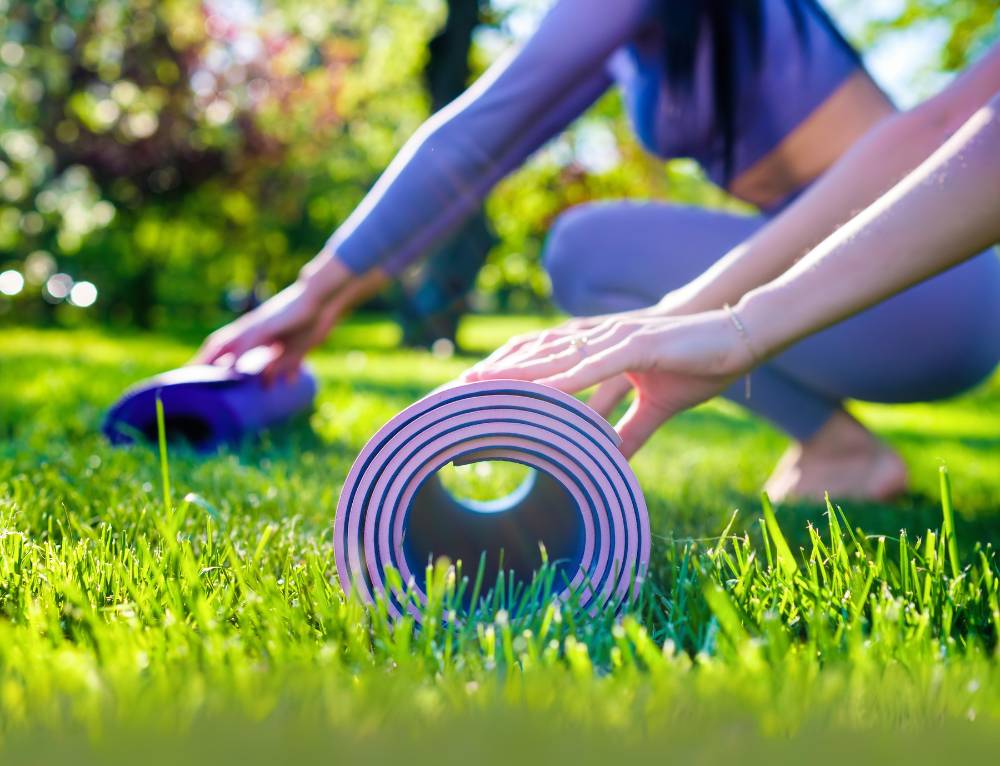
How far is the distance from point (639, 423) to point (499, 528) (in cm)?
57

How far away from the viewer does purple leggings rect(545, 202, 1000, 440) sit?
2879 millimetres

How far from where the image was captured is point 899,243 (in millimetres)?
1636

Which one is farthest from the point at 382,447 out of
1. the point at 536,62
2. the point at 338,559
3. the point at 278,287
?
the point at 278,287

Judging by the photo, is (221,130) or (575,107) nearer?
(575,107)

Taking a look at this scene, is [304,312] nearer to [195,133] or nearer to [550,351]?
[550,351]

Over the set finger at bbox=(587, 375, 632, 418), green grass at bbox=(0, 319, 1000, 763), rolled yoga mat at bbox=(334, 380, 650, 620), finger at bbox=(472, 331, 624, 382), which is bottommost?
green grass at bbox=(0, 319, 1000, 763)

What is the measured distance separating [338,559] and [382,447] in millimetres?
203

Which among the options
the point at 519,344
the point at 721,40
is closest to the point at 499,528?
the point at 519,344

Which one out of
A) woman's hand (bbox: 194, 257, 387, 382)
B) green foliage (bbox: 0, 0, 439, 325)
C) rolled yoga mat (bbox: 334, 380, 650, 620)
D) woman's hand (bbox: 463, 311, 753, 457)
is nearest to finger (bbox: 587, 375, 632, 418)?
woman's hand (bbox: 463, 311, 753, 457)

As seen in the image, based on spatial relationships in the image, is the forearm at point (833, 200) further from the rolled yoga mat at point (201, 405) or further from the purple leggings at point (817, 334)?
the rolled yoga mat at point (201, 405)

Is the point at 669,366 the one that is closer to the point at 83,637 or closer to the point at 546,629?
the point at 546,629

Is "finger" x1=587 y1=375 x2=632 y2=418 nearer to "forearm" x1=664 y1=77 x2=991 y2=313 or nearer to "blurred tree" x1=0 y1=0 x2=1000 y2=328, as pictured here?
"forearm" x1=664 y1=77 x2=991 y2=313

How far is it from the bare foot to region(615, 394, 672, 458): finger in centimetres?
143

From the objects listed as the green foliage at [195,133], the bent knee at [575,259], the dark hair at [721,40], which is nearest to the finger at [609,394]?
the dark hair at [721,40]
